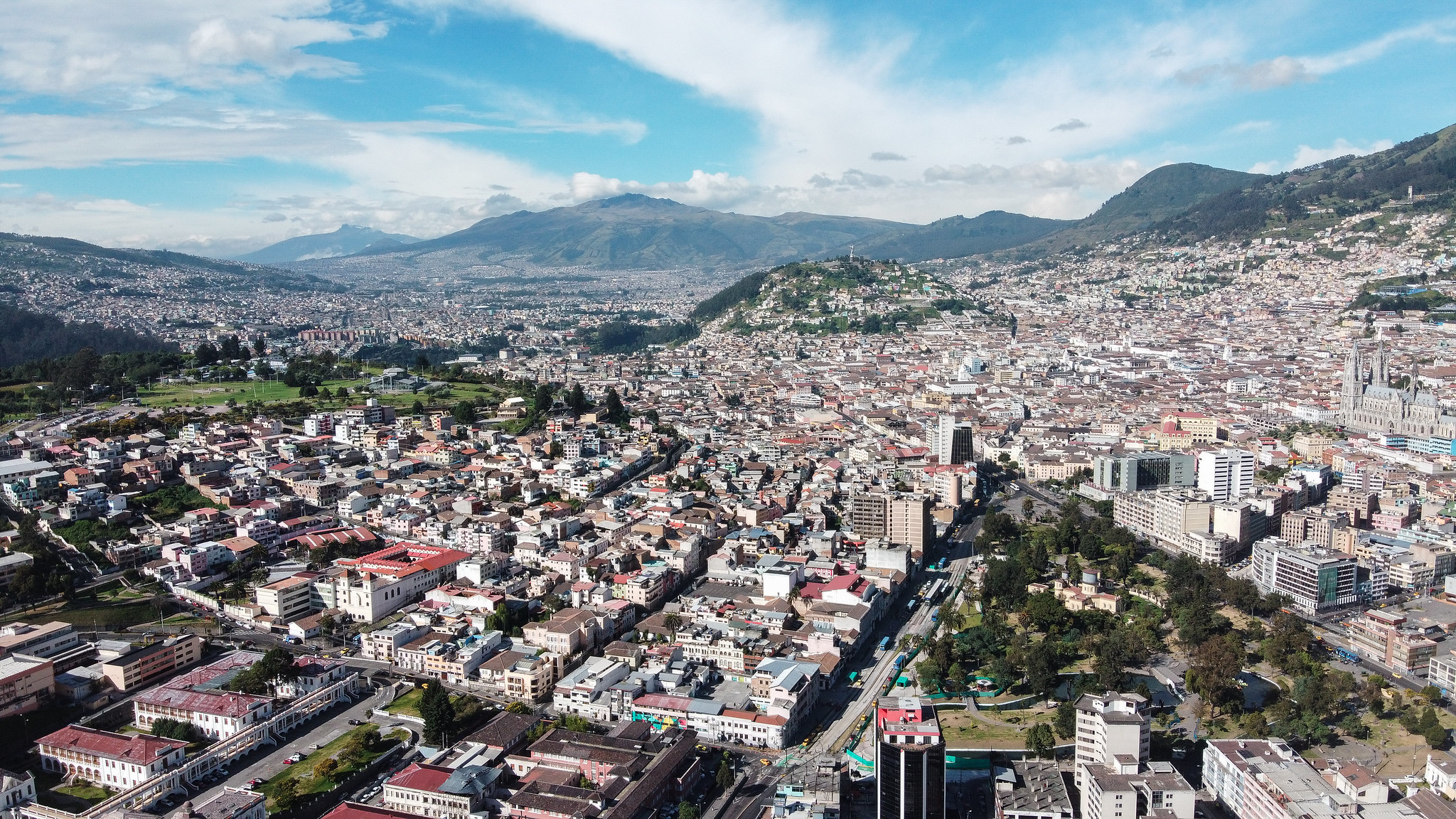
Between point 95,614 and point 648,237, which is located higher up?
point 648,237

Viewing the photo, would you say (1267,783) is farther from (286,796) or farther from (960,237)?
(960,237)

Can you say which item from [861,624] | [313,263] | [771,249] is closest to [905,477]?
[861,624]

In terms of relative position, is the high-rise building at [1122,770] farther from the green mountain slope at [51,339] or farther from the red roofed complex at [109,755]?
the green mountain slope at [51,339]

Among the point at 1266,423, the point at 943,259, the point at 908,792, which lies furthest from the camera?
the point at 943,259

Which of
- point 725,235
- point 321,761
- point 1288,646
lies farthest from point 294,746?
point 725,235

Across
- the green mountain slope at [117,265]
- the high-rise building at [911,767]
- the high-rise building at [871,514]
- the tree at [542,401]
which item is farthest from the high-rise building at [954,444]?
the green mountain slope at [117,265]

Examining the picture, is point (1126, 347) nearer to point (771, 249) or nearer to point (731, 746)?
point (731, 746)

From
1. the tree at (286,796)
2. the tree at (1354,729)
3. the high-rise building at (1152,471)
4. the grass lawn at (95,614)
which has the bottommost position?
the tree at (1354,729)
